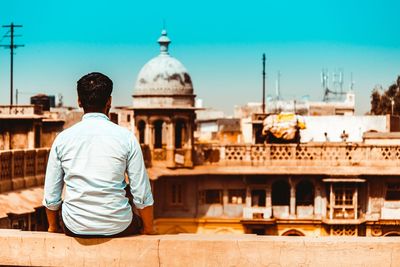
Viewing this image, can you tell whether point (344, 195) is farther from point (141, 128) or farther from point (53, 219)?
point (53, 219)

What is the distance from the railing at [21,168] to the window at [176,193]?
9259mm

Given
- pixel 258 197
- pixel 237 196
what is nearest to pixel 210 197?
pixel 237 196

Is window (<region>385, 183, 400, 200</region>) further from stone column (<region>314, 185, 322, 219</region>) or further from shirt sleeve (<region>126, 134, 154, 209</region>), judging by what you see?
shirt sleeve (<region>126, 134, 154, 209</region>)

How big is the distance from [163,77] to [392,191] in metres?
8.59

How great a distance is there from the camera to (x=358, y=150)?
2552cm

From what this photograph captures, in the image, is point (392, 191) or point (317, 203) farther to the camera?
point (317, 203)

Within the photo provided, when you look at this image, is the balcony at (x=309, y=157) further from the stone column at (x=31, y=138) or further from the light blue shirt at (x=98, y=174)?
the light blue shirt at (x=98, y=174)

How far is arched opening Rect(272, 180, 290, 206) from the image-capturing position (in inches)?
1051

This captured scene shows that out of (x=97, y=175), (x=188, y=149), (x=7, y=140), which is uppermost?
(x=97, y=175)

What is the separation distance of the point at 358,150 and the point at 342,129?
7.48 meters

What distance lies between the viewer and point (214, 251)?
4461 mm

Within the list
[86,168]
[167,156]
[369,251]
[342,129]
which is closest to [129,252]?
[86,168]

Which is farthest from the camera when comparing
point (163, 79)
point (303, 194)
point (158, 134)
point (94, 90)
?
point (158, 134)

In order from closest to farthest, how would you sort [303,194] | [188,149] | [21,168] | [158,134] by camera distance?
1. [21,168]
2. [188,149]
3. [303,194]
4. [158,134]
